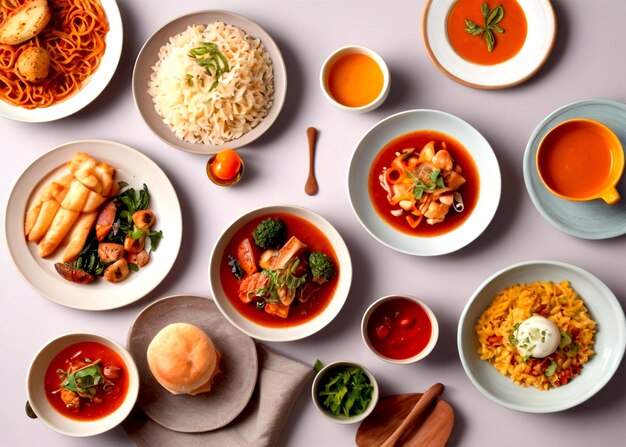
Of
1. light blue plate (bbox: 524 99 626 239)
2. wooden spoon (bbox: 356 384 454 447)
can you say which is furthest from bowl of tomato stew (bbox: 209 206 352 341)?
light blue plate (bbox: 524 99 626 239)

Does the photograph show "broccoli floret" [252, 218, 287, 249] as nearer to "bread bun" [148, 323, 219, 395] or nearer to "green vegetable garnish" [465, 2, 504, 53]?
"bread bun" [148, 323, 219, 395]

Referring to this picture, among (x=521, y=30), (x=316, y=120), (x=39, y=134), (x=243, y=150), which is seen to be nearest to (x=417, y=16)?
(x=521, y=30)

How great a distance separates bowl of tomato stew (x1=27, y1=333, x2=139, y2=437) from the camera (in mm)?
4250

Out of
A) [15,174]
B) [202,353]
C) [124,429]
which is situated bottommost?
[124,429]

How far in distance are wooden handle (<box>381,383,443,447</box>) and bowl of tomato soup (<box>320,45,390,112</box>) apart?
6.09ft

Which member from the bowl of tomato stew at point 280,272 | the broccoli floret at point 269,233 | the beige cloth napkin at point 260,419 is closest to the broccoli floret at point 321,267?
the bowl of tomato stew at point 280,272

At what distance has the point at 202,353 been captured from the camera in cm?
418

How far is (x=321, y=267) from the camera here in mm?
4305

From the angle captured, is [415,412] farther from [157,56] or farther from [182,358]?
[157,56]

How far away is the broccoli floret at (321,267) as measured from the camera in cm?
431

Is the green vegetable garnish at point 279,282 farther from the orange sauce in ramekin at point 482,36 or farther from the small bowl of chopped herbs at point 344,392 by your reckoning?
the orange sauce in ramekin at point 482,36

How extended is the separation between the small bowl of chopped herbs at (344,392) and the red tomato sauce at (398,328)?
211 mm

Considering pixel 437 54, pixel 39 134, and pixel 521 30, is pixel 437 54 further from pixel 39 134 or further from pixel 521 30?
pixel 39 134

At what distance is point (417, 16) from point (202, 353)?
8.50 feet
